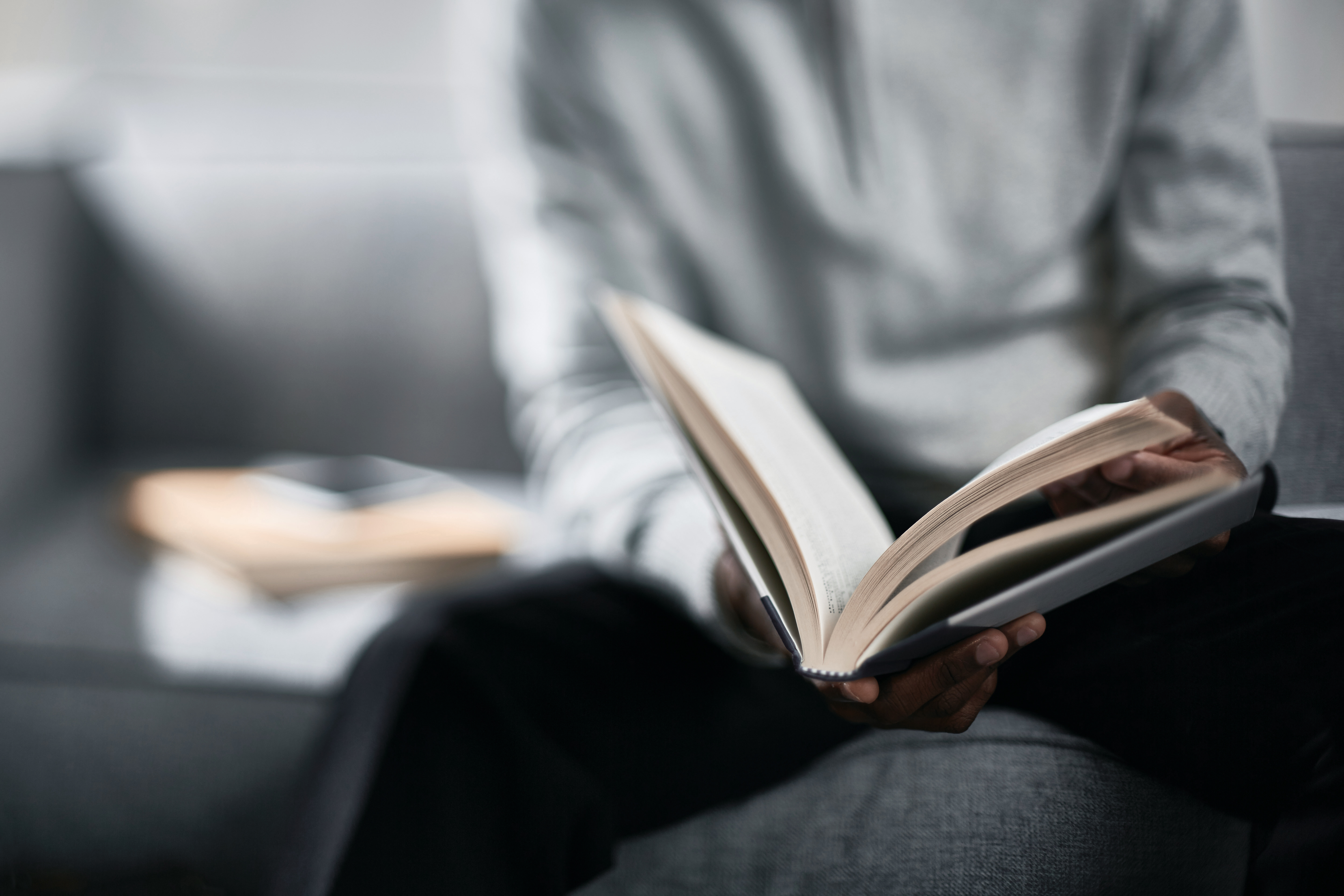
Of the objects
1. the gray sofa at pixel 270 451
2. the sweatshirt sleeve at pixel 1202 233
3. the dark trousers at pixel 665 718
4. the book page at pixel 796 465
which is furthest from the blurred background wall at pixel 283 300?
the sweatshirt sleeve at pixel 1202 233

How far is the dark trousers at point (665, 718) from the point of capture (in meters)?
0.26

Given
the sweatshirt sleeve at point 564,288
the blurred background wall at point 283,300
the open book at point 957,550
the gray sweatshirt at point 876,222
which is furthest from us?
the blurred background wall at point 283,300

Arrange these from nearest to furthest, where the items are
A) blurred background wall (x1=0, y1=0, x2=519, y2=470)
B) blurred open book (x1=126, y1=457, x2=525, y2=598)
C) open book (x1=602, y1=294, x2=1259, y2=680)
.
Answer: open book (x1=602, y1=294, x2=1259, y2=680)
blurred open book (x1=126, y1=457, x2=525, y2=598)
blurred background wall (x1=0, y1=0, x2=519, y2=470)

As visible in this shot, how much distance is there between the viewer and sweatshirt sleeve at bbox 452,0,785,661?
616mm

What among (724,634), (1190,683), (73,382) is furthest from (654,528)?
(73,382)

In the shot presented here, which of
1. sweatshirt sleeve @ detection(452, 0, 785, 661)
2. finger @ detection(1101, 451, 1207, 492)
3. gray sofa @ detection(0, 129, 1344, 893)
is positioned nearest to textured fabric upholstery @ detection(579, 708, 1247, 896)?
gray sofa @ detection(0, 129, 1344, 893)

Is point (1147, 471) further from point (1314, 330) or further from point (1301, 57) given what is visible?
point (1301, 57)

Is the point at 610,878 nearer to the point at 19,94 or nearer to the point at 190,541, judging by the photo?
the point at 190,541

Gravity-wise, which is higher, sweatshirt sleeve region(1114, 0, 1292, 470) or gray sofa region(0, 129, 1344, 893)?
sweatshirt sleeve region(1114, 0, 1292, 470)

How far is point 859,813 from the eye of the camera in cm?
36

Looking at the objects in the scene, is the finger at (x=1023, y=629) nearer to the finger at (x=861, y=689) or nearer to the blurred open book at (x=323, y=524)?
the finger at (x=861, y=689)

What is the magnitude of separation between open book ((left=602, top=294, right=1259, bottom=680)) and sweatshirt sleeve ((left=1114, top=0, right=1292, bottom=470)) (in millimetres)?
55

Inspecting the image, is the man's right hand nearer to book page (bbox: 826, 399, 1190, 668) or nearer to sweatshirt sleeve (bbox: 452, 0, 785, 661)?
book page (bbox: 826, 399, 1190, 668)

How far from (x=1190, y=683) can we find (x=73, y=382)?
4.17 feet
